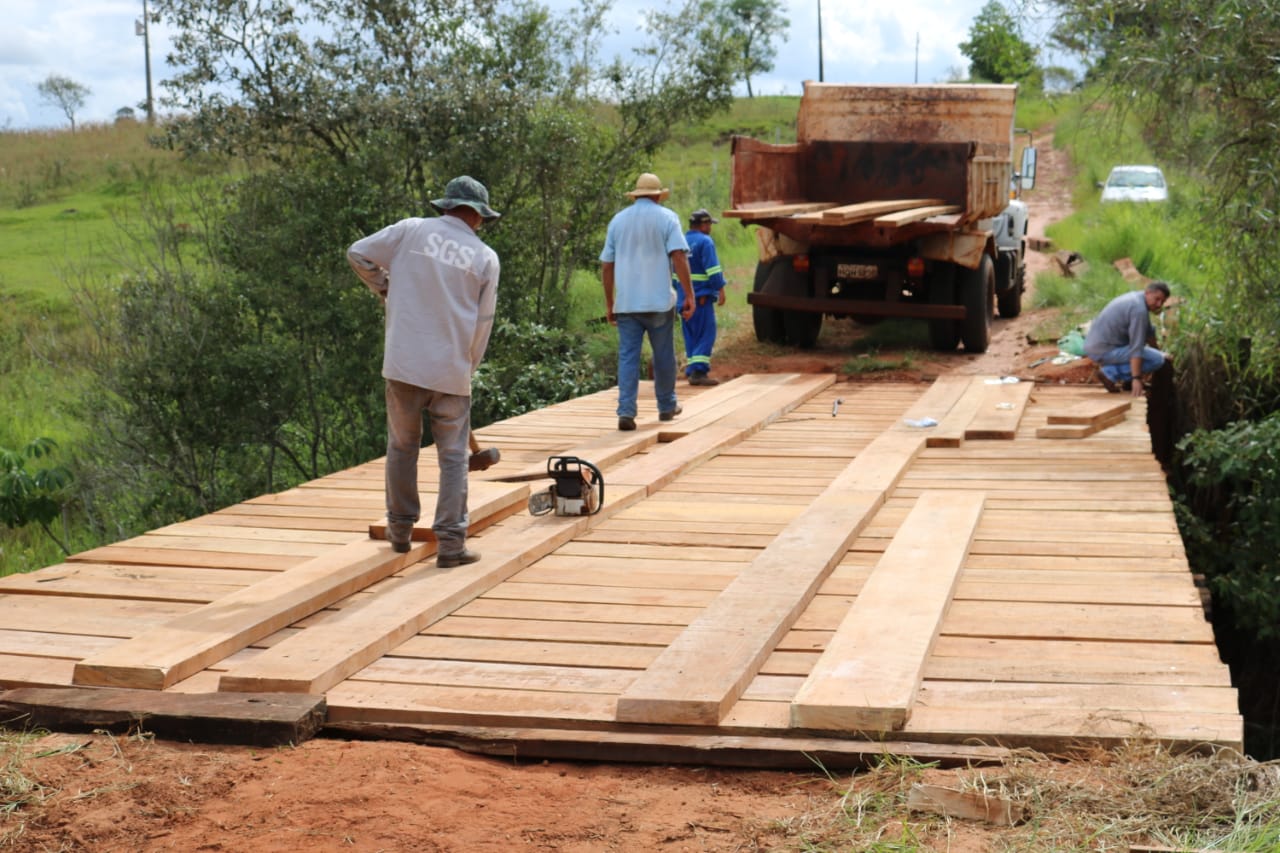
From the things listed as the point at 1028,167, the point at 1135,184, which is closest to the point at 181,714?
the point at 1028,167

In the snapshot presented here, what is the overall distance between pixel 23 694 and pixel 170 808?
98 cm

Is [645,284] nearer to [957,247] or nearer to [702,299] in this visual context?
[702,299]

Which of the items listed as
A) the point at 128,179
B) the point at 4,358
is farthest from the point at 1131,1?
the point at 128,179

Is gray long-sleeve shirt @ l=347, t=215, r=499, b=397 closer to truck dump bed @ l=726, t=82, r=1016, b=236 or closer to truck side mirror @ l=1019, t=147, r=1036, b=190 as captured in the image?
truck dump bed @ l=726, t=82, r=1016, b=236

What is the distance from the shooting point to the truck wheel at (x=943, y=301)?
45.3ft

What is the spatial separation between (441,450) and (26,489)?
825cm

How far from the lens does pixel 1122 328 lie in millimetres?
10992

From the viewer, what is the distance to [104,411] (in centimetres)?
1578

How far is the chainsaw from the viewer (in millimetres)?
6605

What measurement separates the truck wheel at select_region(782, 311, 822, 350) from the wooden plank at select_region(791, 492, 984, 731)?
8375 mm

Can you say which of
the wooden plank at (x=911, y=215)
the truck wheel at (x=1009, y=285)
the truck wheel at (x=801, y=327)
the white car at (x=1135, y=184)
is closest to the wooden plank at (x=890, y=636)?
the wooden plank at (x=911, y=215)

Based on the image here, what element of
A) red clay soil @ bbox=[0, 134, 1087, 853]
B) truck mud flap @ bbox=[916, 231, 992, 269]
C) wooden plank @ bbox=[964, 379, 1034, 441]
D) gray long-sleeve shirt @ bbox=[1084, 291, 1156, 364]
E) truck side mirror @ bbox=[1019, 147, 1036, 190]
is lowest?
red clay soil @ bbox=[0, 134, 1087, 853]

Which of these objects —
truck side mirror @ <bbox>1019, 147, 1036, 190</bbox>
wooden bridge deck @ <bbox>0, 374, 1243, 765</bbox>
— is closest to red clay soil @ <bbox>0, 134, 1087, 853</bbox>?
wooden bridge deck @ <bbox>0, 374, 1243, 765</bbox>

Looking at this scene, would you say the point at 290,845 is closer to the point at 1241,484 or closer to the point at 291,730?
the point at 291,730
